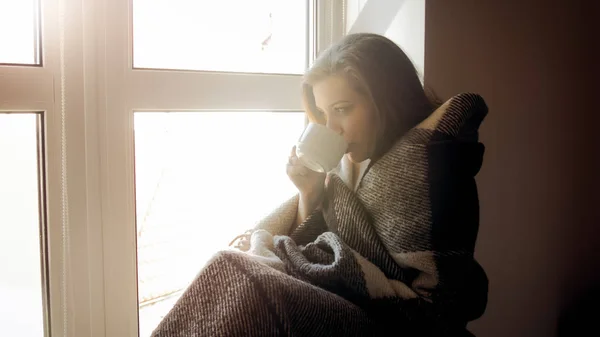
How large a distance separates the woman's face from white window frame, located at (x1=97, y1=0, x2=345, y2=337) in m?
0.28

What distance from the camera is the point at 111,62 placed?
0.87 metres

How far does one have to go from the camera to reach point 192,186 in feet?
3.34

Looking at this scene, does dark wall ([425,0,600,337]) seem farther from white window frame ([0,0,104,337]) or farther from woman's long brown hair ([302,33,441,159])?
white window frame ([0,0,104,337])

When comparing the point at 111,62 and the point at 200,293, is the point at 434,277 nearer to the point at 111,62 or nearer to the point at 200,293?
the point at 200,293

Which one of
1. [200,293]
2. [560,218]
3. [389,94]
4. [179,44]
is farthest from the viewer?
[560,218]

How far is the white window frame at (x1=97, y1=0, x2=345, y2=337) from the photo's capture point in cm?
87

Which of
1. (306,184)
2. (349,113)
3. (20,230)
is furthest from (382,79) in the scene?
(20,230)

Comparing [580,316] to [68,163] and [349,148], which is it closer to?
[349,148]

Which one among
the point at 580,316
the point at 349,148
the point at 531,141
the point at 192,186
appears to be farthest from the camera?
the point at 580,316

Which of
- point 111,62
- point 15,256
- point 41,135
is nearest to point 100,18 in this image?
point 111,62

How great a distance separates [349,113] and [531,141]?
61 centimetres

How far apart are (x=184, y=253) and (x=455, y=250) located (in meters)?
0.58

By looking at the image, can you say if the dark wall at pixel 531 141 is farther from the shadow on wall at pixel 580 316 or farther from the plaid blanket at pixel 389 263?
the plaid blanket at pixel 389 263

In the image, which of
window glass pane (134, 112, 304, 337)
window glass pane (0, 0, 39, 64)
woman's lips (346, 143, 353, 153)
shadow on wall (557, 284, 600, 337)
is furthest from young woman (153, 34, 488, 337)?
shadow on wall (557, 284, 600, 337)
